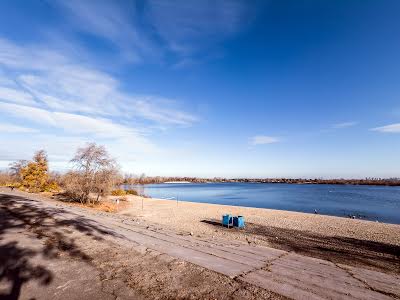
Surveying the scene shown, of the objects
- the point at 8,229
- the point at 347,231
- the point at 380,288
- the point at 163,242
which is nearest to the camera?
the point at 380,288

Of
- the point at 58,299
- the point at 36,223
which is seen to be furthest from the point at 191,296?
the point at 36,223

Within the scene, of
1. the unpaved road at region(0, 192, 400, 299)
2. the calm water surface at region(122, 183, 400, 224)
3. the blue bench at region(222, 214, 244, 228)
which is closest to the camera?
the unpaved road at region(0, 192, 400, 299)

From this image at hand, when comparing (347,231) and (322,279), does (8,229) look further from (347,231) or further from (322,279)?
(347,231)

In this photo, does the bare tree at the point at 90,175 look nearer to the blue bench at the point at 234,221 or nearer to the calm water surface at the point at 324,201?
the blue bench at the point at 234,221

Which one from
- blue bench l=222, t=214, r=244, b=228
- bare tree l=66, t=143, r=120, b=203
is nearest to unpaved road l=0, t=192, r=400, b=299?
blue bench l=222, t=214, r=244, b=228

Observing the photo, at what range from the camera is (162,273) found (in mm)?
5035

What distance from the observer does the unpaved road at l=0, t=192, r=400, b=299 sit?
4219 millimetres

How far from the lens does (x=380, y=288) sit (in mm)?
4586

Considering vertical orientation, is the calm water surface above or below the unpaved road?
below

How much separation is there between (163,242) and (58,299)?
3.71 meters

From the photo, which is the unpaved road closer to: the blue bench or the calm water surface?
the blue bench

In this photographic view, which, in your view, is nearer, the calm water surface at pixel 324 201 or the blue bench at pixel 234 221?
the blue bench at pixel 234 221

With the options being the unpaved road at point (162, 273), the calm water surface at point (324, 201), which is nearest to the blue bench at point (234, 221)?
the unpaved road at point (162, 273)

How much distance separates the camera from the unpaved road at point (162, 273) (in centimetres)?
422
